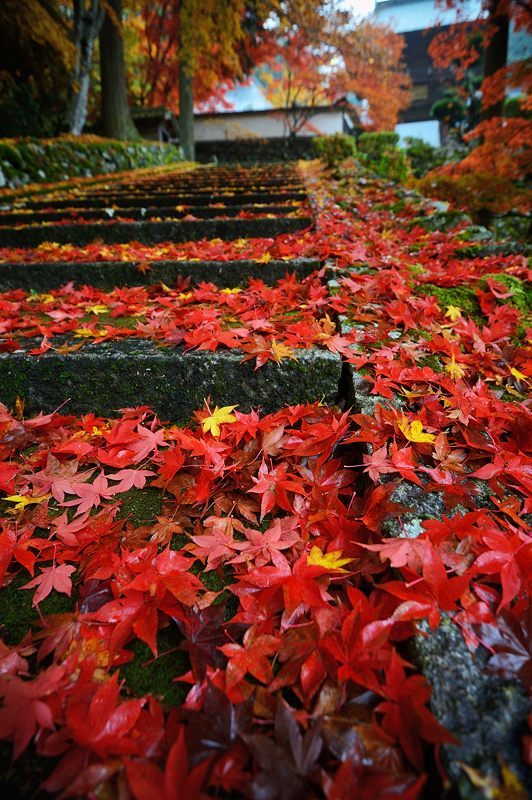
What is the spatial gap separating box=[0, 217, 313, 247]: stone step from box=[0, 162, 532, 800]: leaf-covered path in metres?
1.34

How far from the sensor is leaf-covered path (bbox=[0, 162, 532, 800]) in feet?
2.12

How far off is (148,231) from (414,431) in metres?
3.15

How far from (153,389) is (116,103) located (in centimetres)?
1120

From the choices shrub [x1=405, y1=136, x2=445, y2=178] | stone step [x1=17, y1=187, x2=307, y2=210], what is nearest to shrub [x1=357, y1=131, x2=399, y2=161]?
shrub [x1=405, y1=136, x2=445, y2=178]

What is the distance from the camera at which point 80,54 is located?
7.29 m

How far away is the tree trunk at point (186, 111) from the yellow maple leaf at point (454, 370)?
15243mm

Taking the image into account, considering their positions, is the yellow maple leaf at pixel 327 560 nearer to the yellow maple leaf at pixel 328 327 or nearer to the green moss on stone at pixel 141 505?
the green moss on stone at pixel 141 505

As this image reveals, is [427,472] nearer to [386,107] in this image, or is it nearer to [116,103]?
[116,103]

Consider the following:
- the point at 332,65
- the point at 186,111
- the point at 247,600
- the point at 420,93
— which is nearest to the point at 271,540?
the point at 247,600

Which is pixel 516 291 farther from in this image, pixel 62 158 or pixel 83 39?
pixel 83 39

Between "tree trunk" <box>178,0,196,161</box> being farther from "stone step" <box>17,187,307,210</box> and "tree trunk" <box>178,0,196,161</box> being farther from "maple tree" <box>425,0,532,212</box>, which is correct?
"stone step" <box>17,187,307,210</box>

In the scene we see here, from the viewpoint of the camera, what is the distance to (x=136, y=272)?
2646 millimetres

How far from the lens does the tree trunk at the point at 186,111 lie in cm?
1302

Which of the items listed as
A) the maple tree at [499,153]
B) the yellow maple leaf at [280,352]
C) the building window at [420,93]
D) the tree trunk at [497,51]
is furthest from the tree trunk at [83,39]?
the building window at [420,93]
